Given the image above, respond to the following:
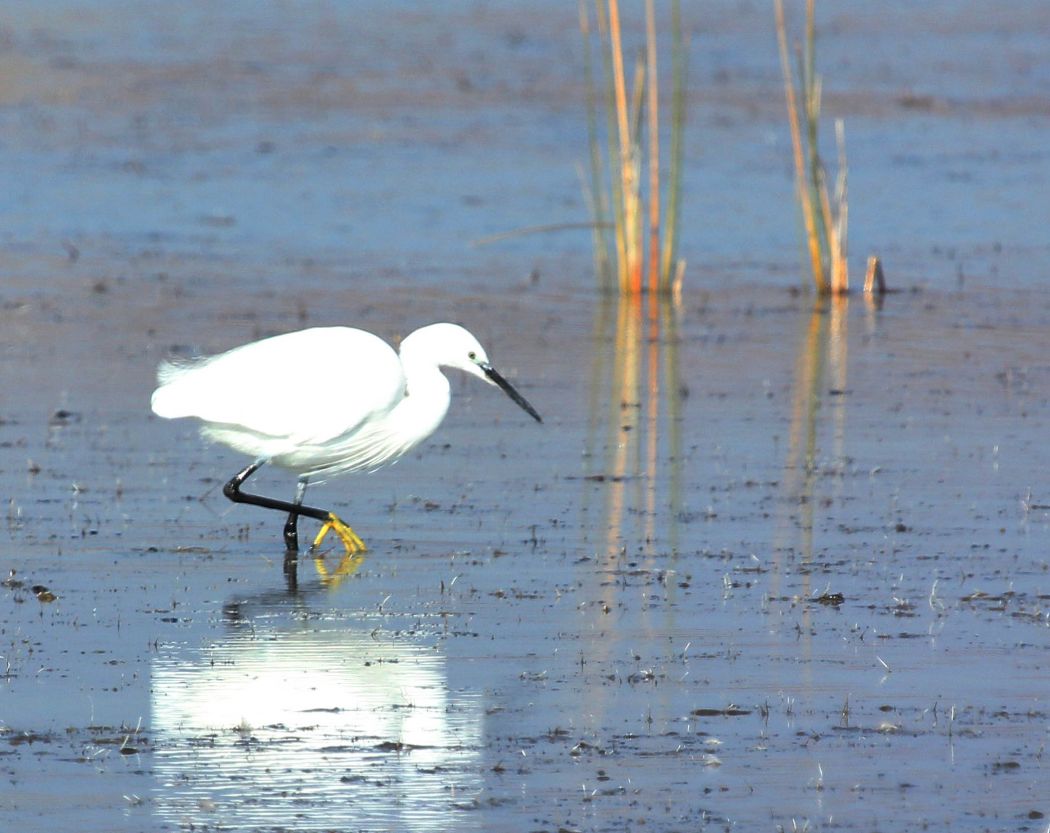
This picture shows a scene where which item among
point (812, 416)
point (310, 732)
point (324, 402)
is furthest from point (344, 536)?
point (812, 416)

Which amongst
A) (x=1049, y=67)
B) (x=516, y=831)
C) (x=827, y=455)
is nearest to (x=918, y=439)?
(x=827, y=455)

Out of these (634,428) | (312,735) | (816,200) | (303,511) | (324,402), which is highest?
(816,200)

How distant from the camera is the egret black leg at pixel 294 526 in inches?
344

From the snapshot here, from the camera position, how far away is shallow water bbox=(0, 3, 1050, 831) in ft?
18.5

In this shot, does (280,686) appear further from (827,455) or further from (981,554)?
(827,455)

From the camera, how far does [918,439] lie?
1098cm

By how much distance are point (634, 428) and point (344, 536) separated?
3.00 m

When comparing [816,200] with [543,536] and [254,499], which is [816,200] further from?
[254,499]

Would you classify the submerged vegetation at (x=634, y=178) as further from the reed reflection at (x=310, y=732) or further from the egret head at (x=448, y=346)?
the reed reflection at (x=310, y=732)

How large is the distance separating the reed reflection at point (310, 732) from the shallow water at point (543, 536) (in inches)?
0.7

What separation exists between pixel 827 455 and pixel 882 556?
226 cm

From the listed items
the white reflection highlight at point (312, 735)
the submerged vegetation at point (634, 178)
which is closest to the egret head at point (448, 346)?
the white reflection highlight at point (312, 735)

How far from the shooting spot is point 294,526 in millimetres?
8867

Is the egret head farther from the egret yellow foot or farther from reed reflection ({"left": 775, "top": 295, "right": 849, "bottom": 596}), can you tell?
reed reflection ({"left": 775, "top": 295, "right": 849, "bottom": 596})
